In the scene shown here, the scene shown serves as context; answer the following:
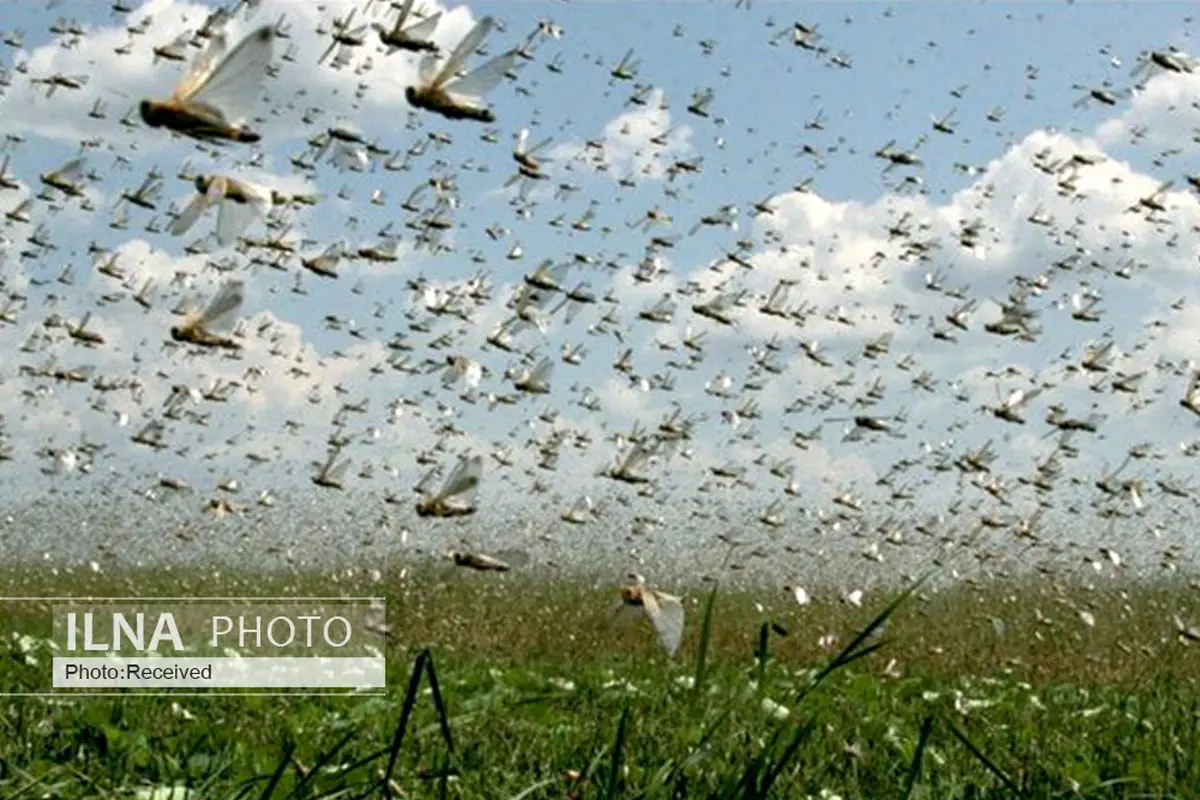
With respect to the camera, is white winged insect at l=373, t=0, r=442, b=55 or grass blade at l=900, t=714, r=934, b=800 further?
white winged insect at l=373, t=0, r=442, b=55

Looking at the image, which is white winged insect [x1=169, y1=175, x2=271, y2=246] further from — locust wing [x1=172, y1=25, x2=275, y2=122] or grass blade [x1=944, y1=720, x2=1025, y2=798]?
grass blade [x1=944, y1=720, x2=1025, y2=798]

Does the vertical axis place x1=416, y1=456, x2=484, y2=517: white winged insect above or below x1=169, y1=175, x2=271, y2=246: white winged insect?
below

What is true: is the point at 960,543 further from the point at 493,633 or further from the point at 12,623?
the point at 12,623

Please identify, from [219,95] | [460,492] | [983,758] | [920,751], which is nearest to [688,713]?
[460,492]

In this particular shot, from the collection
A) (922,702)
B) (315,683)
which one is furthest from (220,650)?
(922,702)

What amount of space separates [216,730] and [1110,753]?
2.82m

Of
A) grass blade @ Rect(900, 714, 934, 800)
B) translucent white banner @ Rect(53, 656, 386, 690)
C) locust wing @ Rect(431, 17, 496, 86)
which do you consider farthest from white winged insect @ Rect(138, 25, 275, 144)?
translucent white banner @ Rect(53, 656, 386, 690)

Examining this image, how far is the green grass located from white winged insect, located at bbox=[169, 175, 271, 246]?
29.3 inches

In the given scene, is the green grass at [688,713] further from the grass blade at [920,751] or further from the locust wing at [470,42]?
the locust wing at [470,42]

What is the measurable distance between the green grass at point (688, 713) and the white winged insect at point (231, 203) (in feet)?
2.45

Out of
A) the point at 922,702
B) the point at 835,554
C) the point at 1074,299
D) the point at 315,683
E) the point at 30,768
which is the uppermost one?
the point at 30,768

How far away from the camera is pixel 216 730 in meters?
5.01

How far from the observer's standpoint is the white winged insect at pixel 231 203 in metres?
2.35

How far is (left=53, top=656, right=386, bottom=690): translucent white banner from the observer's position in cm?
654
